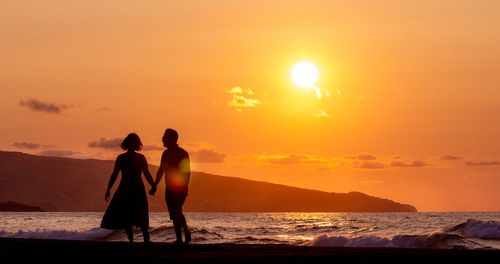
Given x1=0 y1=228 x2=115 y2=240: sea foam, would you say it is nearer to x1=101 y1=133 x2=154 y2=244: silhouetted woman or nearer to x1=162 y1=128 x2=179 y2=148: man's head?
x1=162 y1=128 x2=179 y2=148: man's head

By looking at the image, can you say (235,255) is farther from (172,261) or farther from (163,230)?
(163,230)

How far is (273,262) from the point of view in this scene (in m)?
9.53

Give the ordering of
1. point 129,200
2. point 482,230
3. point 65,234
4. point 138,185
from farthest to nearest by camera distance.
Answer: point 482,230
point 65,234
point 138,185
point 129,200

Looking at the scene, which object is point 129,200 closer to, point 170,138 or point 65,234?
point 170,138

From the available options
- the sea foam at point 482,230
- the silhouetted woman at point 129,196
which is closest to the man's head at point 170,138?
the silhouetted woman at point 129,196

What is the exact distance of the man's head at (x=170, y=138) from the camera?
50.6 ft

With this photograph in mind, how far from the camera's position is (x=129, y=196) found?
14578mm

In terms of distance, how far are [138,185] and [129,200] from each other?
1.22 feet

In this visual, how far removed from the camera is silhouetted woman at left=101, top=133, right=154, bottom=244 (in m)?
14.4

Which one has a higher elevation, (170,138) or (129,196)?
(170,138)

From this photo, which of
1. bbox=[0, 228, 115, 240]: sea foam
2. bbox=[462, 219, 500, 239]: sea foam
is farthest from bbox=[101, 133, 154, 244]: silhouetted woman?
bbox=[462, 219, 500, 239]: sea foam

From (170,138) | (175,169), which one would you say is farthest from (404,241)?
(170,138)

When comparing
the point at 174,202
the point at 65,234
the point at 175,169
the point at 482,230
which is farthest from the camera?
the point at 482,230

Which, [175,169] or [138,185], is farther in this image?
[175,169]
